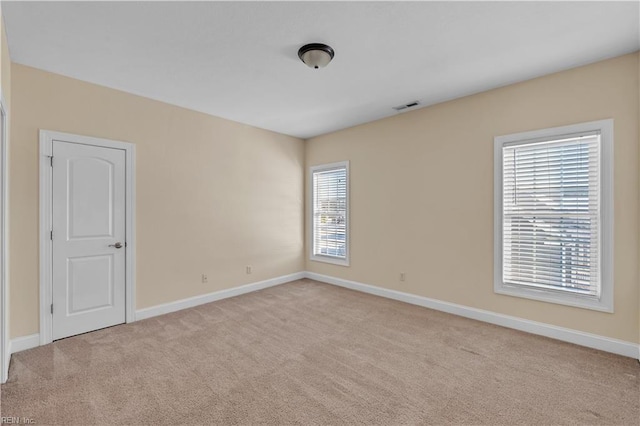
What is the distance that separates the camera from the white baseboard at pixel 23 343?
2.75 metres

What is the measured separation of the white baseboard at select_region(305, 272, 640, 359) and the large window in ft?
2.72

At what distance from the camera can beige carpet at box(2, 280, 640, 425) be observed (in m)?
1.96

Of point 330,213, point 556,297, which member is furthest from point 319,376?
point 330,213

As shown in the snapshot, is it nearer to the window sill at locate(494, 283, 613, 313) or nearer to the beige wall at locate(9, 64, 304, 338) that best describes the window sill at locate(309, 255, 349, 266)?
the beige wall at locate(9, 64, 304, 338)

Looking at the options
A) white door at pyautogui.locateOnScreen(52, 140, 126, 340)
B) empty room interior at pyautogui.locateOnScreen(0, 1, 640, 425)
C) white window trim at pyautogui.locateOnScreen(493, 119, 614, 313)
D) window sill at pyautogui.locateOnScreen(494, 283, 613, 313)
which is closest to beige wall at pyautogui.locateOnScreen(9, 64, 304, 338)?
empty room interior at pyautogui.locateOnScreen(0, 1, 640, 425)

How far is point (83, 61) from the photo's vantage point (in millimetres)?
2777

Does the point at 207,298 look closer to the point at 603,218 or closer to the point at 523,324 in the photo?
the point at 523,324

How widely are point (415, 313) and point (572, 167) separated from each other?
2.35 m

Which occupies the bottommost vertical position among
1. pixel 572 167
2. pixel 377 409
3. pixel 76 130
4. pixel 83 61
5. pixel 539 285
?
pixel 377 409

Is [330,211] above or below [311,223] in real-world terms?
above

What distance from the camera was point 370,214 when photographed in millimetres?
4762

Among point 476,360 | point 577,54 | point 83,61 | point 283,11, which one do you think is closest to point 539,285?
point 476,360

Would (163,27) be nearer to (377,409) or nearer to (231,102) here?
(231,102)

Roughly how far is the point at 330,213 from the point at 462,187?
2.38m
